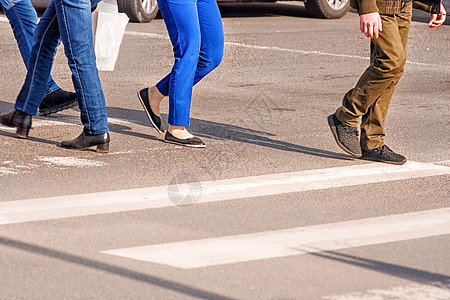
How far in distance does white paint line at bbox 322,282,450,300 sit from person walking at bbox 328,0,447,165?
2.11 meters

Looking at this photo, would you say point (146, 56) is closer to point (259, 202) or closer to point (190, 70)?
point (190, 70)

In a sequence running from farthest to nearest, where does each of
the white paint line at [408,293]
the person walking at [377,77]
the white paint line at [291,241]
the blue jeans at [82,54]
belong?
the blue jeans at [82,54]
the person walking at [377,77]
the white paint line at [291,241]
the white paint line at [408,293]

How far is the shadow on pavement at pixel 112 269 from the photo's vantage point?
3611 mm

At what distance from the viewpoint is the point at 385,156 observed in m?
5.95

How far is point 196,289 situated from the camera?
3.64 meters

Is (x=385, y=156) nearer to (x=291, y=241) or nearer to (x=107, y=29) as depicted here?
(x=291, y=241)

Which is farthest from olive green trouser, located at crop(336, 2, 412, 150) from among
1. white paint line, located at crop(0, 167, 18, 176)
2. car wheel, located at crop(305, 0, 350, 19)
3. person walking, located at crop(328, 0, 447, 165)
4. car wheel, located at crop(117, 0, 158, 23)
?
car wheel, located at crop(305, 0, 350, 19)

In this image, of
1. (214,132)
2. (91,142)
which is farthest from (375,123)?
(91,142)

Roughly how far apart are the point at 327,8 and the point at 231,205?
35.7 ft

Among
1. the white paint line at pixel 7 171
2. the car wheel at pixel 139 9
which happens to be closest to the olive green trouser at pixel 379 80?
the white paint line at pixel 7 171

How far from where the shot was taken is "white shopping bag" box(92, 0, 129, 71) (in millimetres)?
6625

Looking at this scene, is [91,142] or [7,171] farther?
[91,142]

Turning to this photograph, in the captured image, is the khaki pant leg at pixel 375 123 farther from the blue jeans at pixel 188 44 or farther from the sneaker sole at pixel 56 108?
the sneaker sole at pixel 56 108

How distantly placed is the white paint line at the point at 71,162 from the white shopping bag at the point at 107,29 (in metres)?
1.10
